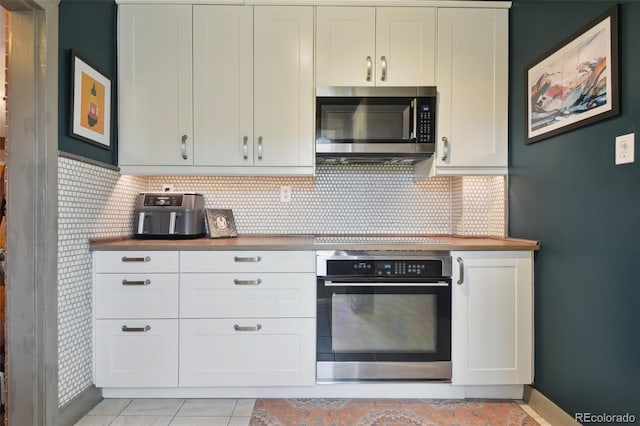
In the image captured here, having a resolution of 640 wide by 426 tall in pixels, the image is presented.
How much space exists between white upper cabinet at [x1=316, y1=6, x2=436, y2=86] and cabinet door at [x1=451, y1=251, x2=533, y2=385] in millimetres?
1140

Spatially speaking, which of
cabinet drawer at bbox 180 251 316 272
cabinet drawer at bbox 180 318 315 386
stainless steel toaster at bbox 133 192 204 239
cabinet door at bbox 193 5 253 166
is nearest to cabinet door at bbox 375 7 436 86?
cabinet door at bbox 193 5 253 166

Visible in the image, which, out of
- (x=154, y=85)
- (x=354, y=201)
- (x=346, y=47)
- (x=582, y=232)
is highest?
(x=346, y=47)

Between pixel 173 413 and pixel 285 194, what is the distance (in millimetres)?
1452

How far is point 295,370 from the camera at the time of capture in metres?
1.90

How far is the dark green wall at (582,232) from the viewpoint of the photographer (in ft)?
4.37

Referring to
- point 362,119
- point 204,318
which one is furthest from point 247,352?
point 362,119

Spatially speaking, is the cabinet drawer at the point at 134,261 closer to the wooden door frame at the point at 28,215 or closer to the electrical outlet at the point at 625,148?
the wooden door frame at the point at 28,215

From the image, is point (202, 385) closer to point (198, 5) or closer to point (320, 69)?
point (320, 69)

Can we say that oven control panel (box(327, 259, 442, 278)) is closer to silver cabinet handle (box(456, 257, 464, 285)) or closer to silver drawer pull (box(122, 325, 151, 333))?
silver cabinet handle (box(456, 257, 464, 285))

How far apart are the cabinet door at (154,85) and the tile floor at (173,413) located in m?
1.36

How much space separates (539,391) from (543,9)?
6.64ft

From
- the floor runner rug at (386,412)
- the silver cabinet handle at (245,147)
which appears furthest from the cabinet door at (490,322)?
the silver cabinet handle at (245,147)

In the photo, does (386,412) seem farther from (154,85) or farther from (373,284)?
(154,85)

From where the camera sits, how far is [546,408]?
1.79m
